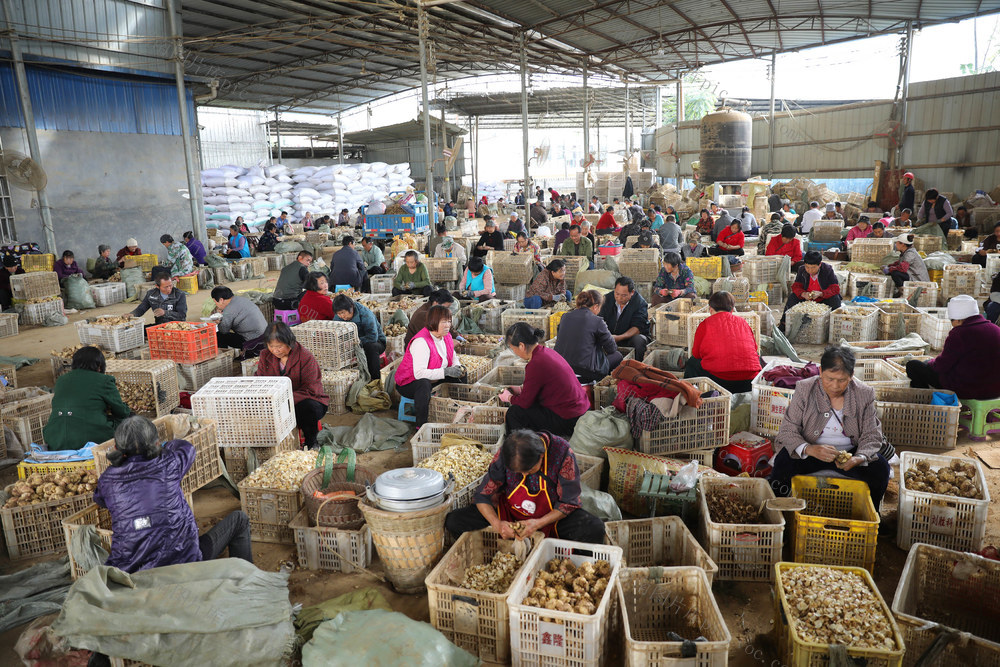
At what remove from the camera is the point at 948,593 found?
3107 mm

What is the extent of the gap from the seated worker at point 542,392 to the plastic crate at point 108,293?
10.2m

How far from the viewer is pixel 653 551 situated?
3.65 metres

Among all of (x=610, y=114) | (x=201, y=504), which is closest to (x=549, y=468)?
(x=201, y=504)

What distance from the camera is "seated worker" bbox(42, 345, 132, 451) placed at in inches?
177

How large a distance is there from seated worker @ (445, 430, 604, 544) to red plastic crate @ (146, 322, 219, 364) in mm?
3986

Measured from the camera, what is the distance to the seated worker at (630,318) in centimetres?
683

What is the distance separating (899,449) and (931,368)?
689mm

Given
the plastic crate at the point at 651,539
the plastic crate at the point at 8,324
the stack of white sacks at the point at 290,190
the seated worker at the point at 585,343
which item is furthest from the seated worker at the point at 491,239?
the plastic crate at the point at 651,539

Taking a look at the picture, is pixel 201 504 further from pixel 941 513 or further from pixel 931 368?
pixel 931 368

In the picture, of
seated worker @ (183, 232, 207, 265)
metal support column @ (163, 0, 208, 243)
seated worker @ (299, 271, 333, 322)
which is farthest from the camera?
seated worker @ (183, 232, 207, 265)

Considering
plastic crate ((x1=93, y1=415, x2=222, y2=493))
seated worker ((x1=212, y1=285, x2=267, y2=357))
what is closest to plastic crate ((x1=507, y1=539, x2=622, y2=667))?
plastic crate ((x1=93, y1=415, x2=222, y2=493))

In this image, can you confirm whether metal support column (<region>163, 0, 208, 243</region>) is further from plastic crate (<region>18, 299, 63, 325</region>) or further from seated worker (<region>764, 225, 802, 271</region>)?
seated worker (<region>764, 225, 802, 271</region>)

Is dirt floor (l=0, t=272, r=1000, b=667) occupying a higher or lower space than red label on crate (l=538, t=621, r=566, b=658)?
lower

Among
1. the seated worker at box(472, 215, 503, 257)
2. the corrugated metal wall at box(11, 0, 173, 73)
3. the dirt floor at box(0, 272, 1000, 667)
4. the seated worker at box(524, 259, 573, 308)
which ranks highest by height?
the corrugated metal wall at box(11, 0, 173, 73)
